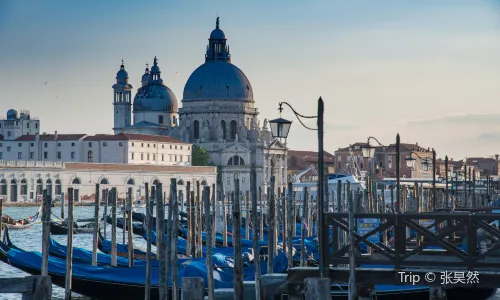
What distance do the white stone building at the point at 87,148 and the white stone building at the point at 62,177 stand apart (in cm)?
464

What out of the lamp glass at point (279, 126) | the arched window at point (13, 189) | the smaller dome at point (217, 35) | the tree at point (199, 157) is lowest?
the arched window at point (13, 189)

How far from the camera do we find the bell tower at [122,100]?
4075 inches

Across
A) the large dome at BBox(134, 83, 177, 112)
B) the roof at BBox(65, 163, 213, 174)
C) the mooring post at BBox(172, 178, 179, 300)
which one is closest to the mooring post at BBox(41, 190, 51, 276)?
the mooring post at BBox(172, 178, 179, 300)

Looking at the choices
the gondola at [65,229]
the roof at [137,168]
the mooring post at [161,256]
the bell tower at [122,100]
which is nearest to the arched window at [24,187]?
the roof at [137,168]

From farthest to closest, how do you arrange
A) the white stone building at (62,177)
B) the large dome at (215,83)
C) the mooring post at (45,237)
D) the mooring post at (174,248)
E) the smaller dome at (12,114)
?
1. the smaller dome at (12,114)
2. the large dome at (215,83)
3. the white stone building at (62,177)
4. the mooring post at (45,237)
5. the mooring post at (174,248)

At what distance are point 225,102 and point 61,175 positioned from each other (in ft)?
77.1

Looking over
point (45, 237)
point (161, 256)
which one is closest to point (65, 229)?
point (45, 237)

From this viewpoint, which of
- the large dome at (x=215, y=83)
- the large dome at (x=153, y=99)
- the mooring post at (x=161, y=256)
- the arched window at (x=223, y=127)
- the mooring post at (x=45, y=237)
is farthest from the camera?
the large dome at (x=153, y=99)

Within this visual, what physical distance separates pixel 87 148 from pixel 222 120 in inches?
588

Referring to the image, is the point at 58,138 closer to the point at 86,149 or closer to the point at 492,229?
the point at 86,149

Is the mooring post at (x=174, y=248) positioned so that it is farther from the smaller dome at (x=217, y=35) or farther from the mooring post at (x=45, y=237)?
the smaller dome at (x=217, y=35)

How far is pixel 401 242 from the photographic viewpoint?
37.6 ft

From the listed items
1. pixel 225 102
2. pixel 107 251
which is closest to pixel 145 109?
pixel 225 102

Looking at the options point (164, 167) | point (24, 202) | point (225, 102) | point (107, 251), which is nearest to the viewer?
point (107, 251)
